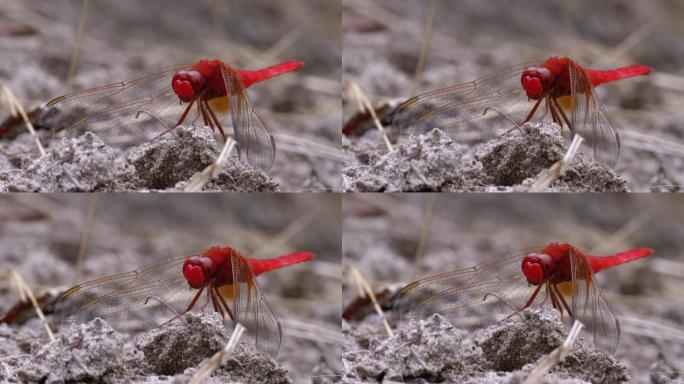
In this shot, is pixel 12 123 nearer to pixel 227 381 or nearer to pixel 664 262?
pixel 227 381

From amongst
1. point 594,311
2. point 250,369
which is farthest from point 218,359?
point 594,311

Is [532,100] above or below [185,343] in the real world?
above

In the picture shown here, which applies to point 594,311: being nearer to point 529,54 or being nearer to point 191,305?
point 529,54

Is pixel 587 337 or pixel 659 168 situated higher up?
pixel 659 168

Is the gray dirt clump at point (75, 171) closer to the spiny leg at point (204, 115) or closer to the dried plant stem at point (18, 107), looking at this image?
the dried plant stem at point (18, 107)

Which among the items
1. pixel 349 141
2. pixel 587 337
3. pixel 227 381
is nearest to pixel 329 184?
pixel 349 141

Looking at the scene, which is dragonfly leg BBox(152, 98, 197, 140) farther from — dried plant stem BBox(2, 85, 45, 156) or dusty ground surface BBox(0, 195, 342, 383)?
dried plant stem BBox(2, 85, 45, 156)

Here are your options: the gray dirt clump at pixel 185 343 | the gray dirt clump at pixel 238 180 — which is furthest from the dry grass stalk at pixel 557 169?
the gray dirt clump at pixel 185 343
